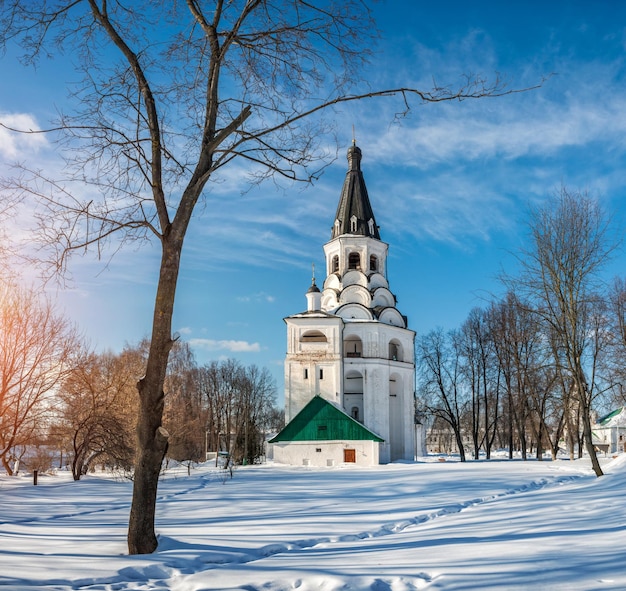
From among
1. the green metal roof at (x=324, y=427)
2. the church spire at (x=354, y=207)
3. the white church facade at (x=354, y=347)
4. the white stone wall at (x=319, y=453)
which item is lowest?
the white stone wall at (x=319, y=453)

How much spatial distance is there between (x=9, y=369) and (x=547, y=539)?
19334 mm

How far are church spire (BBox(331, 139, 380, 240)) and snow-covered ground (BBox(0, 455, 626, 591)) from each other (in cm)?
3133

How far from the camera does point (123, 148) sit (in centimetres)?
816

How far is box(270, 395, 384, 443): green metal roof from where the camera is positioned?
3738cm

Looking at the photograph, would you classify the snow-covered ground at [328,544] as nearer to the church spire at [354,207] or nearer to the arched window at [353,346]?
the arched window at [353,346]

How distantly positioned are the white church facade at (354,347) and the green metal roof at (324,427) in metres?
0.09

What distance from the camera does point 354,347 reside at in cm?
4325

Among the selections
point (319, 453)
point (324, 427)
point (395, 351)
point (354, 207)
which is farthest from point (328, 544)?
point (354, 207)

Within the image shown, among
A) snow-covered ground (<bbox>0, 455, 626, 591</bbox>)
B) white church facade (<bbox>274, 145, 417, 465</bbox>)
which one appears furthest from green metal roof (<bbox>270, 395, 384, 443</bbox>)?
snow-covered ground (<bbox>0, 455, 626, 591</bbox>)

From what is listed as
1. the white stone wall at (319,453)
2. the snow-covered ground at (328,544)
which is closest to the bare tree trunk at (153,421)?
the snow-covered ground at (328,544)

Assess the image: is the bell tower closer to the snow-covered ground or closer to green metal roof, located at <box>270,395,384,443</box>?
green metal roof, located at <box>270,395,384,443</box>

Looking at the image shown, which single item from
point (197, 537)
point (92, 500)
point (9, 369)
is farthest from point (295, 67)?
point (9, 369)

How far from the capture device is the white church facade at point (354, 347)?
39906mm

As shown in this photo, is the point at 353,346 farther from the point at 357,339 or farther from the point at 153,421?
the point at 153,421
